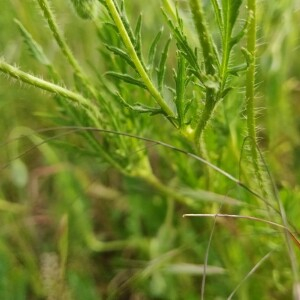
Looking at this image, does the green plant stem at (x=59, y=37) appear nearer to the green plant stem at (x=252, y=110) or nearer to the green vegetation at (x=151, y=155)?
the green vegetation at (x=151, y=155)

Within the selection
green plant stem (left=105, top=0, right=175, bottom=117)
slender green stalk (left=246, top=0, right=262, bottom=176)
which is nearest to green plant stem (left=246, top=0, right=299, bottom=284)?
slender green stalk (left=246, top=0, right=262, bottom=176)

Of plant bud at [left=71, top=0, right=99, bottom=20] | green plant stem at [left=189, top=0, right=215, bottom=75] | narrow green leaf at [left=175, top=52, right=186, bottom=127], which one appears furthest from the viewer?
plant bud at [left=71, top=0, right=99, bottom=20]

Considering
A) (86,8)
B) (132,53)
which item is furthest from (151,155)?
(132,53)

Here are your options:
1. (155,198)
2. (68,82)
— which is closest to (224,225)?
(155,198)

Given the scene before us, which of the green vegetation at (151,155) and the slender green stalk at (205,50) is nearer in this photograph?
the slender green stalk at (205,50)

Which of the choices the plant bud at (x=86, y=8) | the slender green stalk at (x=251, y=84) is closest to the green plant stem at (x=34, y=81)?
the plant bud at (x=86, y=8)

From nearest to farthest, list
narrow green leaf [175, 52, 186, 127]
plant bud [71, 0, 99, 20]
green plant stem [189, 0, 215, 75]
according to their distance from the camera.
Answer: green plant stem [189, 0, 215, 75]
narrow green leaf [175, 52, 186, 127]
plant bud [71, 0, 99, 20]

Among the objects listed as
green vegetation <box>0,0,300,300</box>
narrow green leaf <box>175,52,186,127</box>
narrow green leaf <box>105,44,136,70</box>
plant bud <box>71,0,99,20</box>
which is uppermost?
plant bud <box>71,0,99,20</box>

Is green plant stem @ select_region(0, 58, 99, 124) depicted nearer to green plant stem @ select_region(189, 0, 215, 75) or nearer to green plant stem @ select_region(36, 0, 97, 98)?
green plant stem @ select_region(36, 0, 97, 98)
